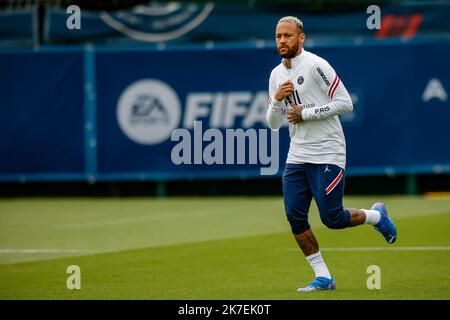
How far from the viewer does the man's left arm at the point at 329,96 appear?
30.9ft

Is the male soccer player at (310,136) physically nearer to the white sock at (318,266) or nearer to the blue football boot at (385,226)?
the white sock at (318,266)

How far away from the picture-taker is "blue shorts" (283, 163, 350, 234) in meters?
9.49

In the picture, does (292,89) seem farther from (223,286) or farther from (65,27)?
(65,27)

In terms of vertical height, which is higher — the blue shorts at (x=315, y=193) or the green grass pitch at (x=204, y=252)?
the blue shorts at (x=315, y=193)

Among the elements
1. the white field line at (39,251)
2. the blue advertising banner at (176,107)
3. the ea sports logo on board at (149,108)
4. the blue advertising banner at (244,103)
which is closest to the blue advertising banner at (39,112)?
the blue advertising banner at (176,107)

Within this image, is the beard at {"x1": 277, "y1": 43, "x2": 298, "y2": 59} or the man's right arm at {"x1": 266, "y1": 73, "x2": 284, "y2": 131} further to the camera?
the man's right arm at {"x1": 266, "y1": 73, "x2": 284, "y2": 131}

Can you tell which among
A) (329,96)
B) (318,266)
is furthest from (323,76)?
(318,266)

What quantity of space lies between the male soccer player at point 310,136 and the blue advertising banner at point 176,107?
934 centimetres

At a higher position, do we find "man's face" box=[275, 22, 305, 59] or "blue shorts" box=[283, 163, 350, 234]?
"man's face" box=[275, 22, 305, 59]

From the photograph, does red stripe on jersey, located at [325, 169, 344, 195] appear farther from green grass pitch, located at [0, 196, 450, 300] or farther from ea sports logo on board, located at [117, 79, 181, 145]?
ea sports logo on board, located at [117, 79, 181, 145]

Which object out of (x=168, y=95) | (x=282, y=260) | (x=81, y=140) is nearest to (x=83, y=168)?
(x=81, y=140)

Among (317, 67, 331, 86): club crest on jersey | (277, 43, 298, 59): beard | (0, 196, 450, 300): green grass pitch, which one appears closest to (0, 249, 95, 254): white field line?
(0, 196, 450, 300): green grass pitch

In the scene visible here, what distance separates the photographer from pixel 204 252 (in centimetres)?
1272

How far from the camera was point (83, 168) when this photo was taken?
20.2m
